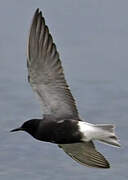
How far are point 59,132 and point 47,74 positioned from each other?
0.65m

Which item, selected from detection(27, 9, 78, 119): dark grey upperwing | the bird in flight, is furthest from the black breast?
detection(27, 9, 78, 119): dark grey upperwing

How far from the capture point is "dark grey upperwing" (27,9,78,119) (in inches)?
310

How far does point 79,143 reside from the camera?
7855 millimetres

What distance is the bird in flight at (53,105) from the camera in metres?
7.61

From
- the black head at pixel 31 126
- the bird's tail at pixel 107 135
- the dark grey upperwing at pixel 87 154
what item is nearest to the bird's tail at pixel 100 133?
the bird's tail at pixel 107 135

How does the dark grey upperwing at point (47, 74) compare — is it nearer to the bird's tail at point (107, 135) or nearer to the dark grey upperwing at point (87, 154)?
the dark grey upperwing at point (87, 154)

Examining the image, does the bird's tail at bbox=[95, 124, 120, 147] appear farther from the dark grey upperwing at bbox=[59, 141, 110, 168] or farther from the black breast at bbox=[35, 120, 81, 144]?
the dark grey upperwing at bbox=[59, 141, 110, 168]

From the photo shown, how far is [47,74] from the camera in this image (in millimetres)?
8039

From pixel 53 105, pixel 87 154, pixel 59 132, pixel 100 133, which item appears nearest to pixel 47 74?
pixel 53 105

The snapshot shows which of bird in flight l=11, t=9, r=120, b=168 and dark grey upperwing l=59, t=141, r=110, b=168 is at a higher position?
bird in flight l=11, t=9, r=120, b=168

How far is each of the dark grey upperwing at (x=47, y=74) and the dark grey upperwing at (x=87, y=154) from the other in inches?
10.3

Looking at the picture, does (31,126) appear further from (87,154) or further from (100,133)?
(100,133)

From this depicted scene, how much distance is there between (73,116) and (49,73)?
0.46 metres

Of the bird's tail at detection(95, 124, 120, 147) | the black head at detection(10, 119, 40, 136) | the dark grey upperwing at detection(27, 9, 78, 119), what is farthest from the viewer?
the dark grey upperwing at detection(27, 9, 78, 119)
